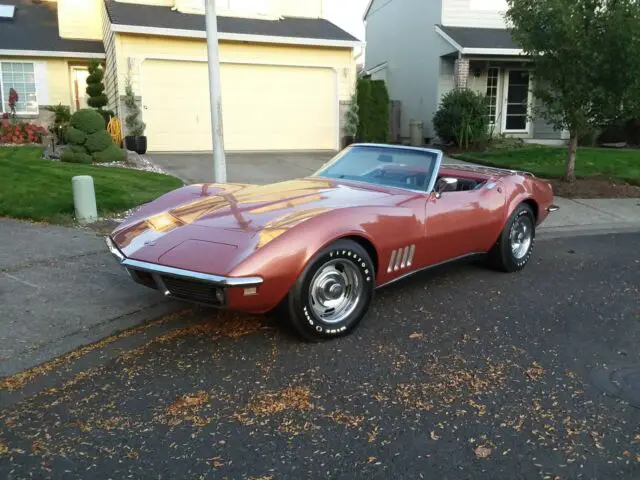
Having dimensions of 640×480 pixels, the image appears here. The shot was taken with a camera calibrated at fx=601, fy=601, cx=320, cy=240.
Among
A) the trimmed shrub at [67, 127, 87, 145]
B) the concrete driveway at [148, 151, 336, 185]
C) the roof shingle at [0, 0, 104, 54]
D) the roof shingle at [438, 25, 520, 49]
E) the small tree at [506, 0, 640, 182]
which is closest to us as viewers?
the small tree at [506, 0, 640, 182]

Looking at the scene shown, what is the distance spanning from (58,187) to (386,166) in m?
5.71

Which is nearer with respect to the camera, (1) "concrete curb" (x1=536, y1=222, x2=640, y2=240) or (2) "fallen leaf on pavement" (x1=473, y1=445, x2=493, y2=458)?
(2) "fallen leaf on pavement" (x1=473, y1=445, x2=493, y2=458)

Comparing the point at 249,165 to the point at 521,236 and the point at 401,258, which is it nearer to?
the point at 521,236

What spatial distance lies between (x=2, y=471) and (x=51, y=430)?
0.36m

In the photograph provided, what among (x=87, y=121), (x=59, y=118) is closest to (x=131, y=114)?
(x=87, y=121)

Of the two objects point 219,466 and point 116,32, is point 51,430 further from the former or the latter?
point 116,32

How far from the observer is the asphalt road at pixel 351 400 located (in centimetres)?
268

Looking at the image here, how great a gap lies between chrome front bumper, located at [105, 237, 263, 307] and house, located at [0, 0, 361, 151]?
41.1 ft

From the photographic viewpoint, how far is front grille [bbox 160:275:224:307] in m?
3.57

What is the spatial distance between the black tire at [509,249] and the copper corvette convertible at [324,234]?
0.04 ft

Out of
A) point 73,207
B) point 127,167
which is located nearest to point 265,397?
point 73,207

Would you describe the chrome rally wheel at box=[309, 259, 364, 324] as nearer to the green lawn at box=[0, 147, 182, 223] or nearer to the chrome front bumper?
the chrome front bumper

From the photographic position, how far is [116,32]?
49.1ft

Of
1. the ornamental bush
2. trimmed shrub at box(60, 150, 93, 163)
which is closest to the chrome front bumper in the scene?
trimmed shrub at box(60, 150, 93, 163)
